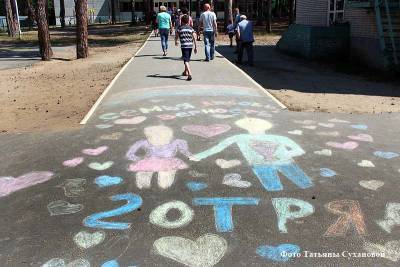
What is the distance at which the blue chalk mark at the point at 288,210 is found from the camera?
4527 mm

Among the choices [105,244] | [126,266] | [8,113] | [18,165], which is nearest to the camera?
[126,266]

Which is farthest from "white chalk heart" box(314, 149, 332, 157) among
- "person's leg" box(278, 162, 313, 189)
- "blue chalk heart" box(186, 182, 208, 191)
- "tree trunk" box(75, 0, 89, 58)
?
"tree trunk" box(75, 0, 89, 58)

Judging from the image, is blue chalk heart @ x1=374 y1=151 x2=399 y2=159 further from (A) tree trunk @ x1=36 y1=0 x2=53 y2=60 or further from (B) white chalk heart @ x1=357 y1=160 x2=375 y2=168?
(A) tree trunk @ x1=36 y1=0 x2=53 y2=60

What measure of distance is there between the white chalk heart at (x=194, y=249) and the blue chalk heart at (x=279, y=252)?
34cm

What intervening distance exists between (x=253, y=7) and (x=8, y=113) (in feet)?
188

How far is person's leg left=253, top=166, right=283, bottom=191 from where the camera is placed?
17.2 ft

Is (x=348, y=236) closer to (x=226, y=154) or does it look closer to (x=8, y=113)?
(x=226, y=154)

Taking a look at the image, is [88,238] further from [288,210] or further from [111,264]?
[288,210]

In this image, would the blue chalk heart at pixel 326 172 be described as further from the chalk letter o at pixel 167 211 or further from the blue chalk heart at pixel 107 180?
the blue chalk heart at pixel 107 180

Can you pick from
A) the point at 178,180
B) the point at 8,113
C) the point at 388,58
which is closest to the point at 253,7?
the point at 388,58

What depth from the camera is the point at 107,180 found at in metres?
5.54

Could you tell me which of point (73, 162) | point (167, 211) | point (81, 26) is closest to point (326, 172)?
point (167, 211)

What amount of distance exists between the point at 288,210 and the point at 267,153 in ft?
5.26

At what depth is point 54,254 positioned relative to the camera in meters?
4.07
